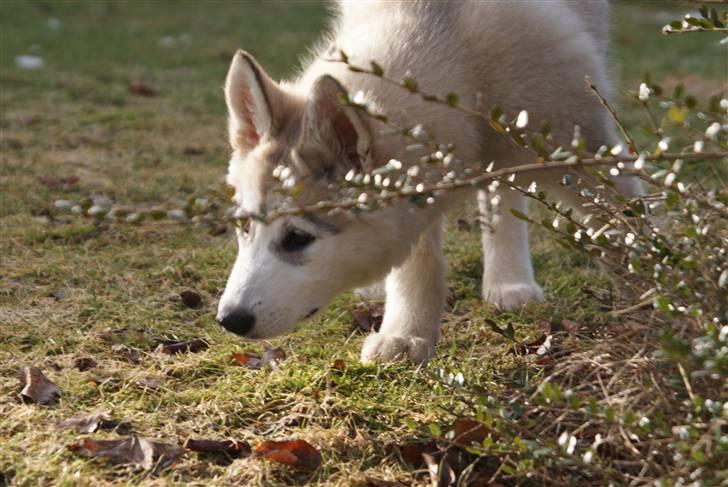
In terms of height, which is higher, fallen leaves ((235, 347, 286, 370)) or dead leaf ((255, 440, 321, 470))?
dead leaf ((255, 440, 321, 470))

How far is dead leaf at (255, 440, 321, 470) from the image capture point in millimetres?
2494

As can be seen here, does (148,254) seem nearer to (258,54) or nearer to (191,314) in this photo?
(191,314)

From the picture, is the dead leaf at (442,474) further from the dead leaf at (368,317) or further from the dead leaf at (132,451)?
the dead leaf at (368,317)

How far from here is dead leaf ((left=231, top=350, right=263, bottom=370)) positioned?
10.6ft

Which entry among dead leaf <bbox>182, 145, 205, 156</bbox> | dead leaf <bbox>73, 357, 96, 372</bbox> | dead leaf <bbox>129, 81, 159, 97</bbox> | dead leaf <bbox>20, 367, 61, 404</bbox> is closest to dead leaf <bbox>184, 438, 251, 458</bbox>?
dead leaf <bbox>20, 367, 61, 404</bbox>

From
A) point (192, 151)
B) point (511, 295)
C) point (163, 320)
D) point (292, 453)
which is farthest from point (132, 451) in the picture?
point (192, 151)

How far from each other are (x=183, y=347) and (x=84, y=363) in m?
0.35

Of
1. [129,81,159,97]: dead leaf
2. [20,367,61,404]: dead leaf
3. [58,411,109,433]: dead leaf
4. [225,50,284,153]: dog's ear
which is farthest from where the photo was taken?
[129,81,159,97]: dead leaf

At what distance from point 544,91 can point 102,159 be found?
130 inches

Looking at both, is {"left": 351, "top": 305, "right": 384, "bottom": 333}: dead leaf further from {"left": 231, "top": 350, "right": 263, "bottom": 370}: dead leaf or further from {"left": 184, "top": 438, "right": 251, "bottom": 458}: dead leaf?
{"left": 184, "top": 438, "right": 251, "bottom": 458}: dead leaf

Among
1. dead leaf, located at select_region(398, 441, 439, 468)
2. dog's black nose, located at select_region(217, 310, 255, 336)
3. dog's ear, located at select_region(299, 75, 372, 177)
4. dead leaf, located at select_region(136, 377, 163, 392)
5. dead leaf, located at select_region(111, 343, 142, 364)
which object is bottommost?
dead leaf, located at select_region(111, 343, 142, 364)

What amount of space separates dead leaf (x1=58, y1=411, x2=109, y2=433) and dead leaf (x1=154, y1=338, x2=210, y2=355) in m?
0.62

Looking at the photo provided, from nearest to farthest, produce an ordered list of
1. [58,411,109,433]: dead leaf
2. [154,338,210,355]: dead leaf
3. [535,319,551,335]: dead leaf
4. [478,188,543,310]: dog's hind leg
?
1. [58,411,109,433]: dead leaf
2. [154,338,210,355]: dead leaf
3. [535,319,551,335]: dead leaf
4. [478,188,543,310]: dog's hind leg

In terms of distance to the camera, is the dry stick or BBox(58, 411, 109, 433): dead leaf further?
BBox(58, 411, 109, 433): dead leaf
